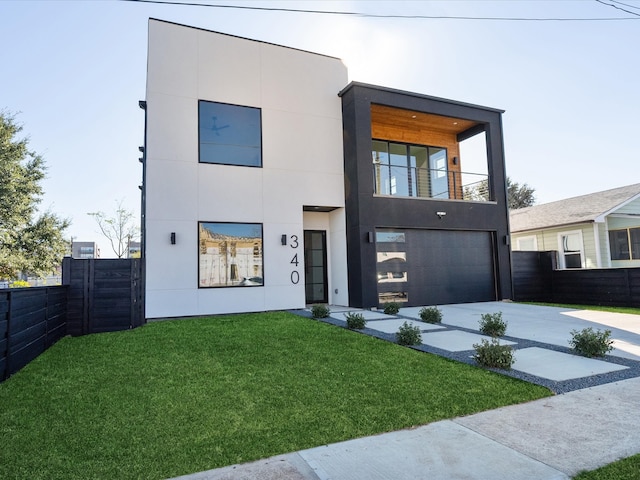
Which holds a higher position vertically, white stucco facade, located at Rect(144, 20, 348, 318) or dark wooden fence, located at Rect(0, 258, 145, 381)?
white stucco facade, located at Rect(144, 20, 348, 318)

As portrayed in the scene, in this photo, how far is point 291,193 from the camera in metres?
9.49

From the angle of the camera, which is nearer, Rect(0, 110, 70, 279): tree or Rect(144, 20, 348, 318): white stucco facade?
Rect(144, 20, 348, 318): white stucco facade

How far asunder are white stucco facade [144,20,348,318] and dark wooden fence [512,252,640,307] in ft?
19.4

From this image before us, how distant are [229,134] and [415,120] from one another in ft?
18.1

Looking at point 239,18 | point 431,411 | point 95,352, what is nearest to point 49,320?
point 95,352

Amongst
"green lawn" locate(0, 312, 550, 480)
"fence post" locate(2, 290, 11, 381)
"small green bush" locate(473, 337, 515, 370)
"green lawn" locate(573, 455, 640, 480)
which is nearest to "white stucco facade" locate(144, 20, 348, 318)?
"green lawn" locate(0, 312, 550, 480)

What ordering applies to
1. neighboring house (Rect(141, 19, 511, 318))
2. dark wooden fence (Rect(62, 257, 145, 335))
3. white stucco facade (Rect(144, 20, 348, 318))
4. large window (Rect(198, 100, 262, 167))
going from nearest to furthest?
1. dark wooden fence (Rect(62, 257, 145, 335))
2. white stucco facade (Rect(144, 20, 348, 318))
3. neighboring house (Rect(141, 19, 511, 318))
4. large window (Rect(198, 100, 262, 167))

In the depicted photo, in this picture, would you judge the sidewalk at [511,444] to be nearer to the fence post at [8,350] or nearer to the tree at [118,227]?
the fence post at [8,350]

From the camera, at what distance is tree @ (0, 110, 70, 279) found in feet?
69.6

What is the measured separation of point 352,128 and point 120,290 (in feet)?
21.5

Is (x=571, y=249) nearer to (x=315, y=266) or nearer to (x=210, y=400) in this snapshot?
(x=315, y=266)

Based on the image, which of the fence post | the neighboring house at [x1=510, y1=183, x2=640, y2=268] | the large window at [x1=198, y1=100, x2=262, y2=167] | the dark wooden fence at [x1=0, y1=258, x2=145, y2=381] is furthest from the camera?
the neighboring house at [x1=510, y1=183, x2=640, y2=268]

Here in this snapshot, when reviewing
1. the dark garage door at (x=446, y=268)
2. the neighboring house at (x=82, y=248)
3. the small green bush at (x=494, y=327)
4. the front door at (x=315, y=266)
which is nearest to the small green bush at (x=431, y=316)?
the small green bush at (x=494, y=327)

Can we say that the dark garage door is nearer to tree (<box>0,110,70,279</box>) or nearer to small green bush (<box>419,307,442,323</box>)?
small green bush (<box>419,307,442,323</box>)
